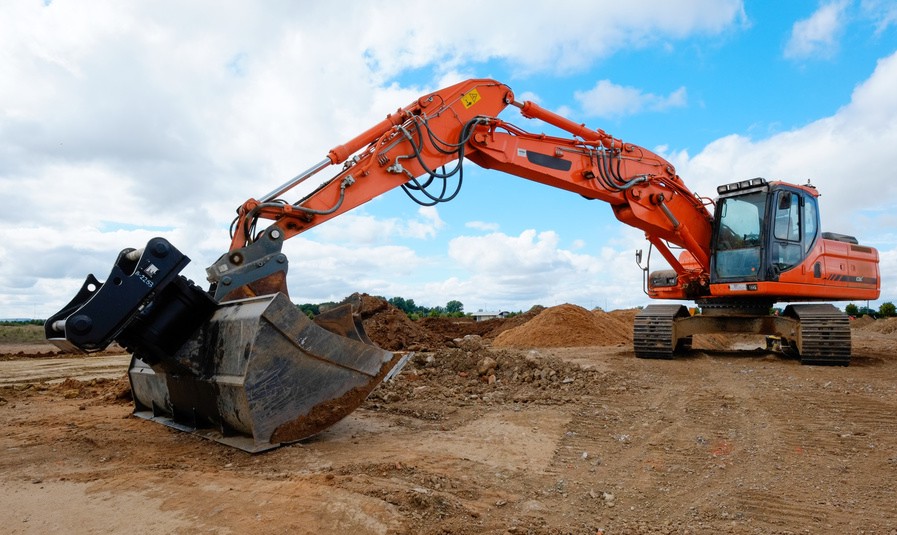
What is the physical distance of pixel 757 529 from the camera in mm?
3502

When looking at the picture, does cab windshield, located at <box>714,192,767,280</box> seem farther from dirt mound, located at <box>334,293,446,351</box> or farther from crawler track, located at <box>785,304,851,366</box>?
dirt mound, located at <box>334,293,446,351</box>

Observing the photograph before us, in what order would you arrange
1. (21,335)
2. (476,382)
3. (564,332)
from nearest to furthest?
(476,382) → (564,332) → (21,335)

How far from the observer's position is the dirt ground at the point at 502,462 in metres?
3.43

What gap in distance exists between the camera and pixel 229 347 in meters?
4.79

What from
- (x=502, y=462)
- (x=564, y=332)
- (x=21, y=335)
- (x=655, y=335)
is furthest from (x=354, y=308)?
(x=21, y=335)

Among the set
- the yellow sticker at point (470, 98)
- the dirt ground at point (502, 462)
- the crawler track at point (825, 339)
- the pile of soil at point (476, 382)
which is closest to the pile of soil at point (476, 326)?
the pile of soil at point (476, 382)

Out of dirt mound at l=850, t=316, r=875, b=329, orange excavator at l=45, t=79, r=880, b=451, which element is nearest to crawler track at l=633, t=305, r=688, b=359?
orange excavator at l=45, t=79, r=880, b=451

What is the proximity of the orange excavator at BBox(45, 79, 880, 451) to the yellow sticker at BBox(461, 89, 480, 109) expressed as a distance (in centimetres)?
2

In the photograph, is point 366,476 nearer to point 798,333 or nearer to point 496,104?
point 496,104

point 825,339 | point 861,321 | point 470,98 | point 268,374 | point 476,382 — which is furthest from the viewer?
point 861,321

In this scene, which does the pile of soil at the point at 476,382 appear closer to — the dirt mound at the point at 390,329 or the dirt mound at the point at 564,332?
the dirt mound at the point at 390,329

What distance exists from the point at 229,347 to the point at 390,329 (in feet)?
30.2

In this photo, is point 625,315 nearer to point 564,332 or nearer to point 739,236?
point 564,332

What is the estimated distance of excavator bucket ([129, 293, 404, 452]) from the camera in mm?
4586
